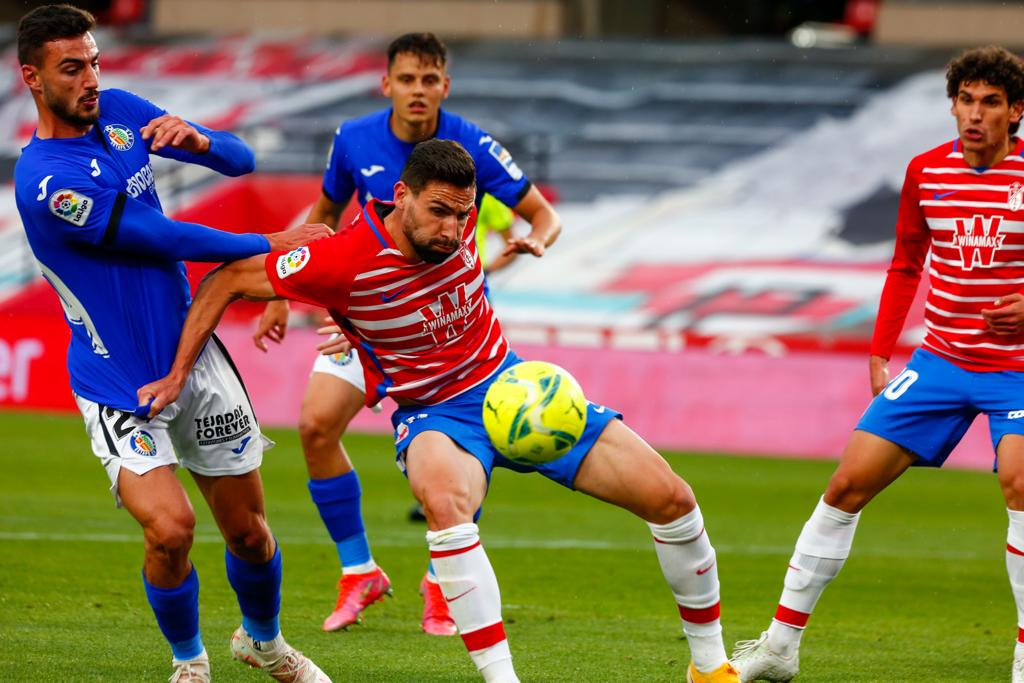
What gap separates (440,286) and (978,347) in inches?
81.6

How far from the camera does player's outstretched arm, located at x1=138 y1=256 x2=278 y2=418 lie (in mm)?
5168

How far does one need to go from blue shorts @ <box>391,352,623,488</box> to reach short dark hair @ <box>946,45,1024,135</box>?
6.07ft

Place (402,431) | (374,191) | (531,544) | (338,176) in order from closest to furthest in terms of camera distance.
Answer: (402,431) < (374,191) < (338,176) < (531,544)

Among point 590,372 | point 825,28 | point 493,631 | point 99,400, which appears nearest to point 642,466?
point 493,631

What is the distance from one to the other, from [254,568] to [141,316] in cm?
101

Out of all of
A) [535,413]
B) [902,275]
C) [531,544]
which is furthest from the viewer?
[531,544]

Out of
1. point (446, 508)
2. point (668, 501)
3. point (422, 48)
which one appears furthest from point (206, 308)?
point (422, 48)

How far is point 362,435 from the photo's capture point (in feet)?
51.5

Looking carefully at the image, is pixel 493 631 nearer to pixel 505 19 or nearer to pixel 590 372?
pixel 590 372

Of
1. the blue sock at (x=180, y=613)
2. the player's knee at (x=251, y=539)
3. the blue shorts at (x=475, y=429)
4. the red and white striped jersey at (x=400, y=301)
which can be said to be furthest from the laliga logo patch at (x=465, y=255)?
the blue sock at (x=180, y=613)

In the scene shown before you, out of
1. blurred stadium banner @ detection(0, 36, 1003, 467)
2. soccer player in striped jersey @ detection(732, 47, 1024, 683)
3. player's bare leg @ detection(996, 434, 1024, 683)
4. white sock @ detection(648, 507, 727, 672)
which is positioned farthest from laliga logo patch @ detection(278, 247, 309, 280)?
blurred stadium banner @ detection(0, 36, 1003, 467)

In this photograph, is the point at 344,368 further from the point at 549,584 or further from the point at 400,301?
the point at 400,301

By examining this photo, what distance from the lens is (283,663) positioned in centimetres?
546

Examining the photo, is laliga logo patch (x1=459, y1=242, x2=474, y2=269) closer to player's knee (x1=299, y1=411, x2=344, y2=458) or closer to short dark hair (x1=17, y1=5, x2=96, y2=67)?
short dark hair (x1=17, y1=5, x2=96, y2=67)
